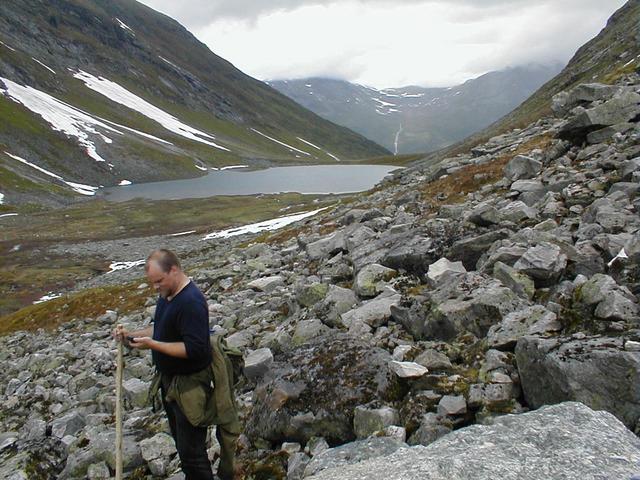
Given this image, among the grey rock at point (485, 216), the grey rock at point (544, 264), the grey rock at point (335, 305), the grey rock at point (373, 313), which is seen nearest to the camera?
the grey rock at point (544, 264)

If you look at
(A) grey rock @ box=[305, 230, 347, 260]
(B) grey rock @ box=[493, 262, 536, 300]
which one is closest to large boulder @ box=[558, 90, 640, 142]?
(A) grey rock @ box=[305, 230, 347, 260]

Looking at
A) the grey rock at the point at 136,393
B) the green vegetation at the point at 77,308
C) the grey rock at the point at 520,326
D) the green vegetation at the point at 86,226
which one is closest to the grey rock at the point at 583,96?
the grey rock at the point at 520,326

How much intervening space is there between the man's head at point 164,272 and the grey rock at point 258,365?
3.89 metres

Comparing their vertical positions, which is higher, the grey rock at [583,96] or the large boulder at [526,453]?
the grey rock at [583,96]

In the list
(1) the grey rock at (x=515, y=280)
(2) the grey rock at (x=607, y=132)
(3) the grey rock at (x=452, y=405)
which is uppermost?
(2) the grey rock at (x=607, y=132)

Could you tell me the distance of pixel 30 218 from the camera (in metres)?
92.3

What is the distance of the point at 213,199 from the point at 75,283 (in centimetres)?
6426

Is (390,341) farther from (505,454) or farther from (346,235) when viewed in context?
(346,235)

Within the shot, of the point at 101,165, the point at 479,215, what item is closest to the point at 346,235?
the point at 479,215

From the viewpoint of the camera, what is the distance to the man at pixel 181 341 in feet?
22.2

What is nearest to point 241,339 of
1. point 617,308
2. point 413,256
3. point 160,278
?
point 413,256

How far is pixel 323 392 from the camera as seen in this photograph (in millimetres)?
8055

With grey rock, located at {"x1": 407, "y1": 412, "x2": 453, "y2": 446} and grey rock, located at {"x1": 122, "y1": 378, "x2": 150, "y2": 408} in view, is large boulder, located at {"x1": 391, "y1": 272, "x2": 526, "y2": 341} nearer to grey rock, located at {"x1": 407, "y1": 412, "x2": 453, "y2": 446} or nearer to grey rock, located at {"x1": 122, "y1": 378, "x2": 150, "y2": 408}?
grey rock, located at {"x1": 407, "y1": 412, "x2": 453, "y2": 446}

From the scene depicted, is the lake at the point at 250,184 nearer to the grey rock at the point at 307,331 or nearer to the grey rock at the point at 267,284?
the grey rock at the point at 267,284
